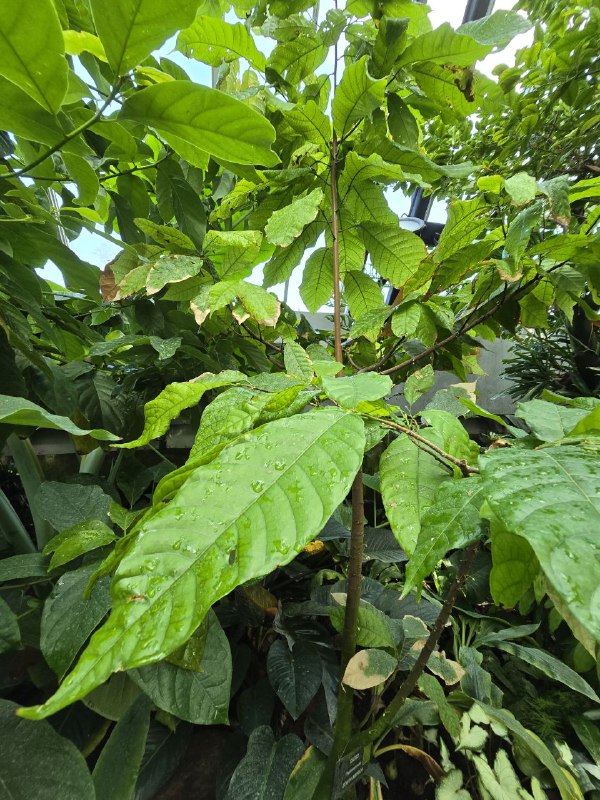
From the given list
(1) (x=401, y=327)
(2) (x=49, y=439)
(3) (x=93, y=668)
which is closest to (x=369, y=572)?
(1) (x=401, y=327)

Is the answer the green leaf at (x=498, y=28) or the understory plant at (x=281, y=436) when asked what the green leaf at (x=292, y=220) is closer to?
the understory plant at (x=281, y=436)

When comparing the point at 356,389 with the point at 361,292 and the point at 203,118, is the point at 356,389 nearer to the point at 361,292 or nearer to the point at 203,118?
the point at 203,118

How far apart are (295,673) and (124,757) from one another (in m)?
0.29

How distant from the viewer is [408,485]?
0.36 meters

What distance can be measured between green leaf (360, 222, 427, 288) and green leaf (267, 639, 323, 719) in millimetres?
709

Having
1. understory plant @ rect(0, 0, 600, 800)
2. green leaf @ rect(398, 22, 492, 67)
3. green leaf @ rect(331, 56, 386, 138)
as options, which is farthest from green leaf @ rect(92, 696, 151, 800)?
green leaf @ rect(398, 22, 492, 67)

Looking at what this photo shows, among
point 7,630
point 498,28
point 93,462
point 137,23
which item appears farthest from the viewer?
point 93,462

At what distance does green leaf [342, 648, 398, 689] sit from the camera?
0.49 metres

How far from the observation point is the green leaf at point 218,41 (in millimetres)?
602

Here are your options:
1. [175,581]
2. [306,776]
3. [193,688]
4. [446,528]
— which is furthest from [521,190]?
[306,776]

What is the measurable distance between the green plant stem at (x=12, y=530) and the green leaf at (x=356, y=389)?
86cm

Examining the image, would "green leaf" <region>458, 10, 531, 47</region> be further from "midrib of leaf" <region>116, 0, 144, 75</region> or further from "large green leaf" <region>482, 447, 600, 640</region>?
"large green leaf" <region>482, 447, 600, 640</region>

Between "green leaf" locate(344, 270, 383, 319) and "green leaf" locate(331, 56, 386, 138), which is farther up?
"green leaf" locate(331, 56, 386, 138)

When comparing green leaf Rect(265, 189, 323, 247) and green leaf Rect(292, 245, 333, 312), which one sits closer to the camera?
green leaf Rect(265, 189, 323, 247)
